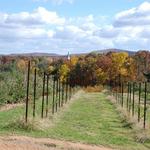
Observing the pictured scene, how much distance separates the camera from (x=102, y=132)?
18562mm

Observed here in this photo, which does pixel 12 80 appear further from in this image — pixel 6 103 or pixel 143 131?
pixel 143 131

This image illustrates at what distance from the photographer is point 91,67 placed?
9038 centimetres

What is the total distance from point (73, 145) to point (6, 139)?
189 cm

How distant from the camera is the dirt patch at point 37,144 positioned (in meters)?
12.5

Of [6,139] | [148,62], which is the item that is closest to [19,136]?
[6,139]

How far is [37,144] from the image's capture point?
1319 centimetres

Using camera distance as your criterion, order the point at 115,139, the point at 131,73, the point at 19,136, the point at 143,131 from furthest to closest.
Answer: the point at 131,73, the point at 143,131, the point at 115,139, the point at 19,136

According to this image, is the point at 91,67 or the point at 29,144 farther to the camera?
the point at 91,67

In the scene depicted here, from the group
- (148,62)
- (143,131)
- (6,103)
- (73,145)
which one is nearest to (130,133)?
(143,131)

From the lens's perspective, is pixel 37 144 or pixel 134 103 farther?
pixel 134 103

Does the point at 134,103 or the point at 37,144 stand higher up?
the point at 37,144

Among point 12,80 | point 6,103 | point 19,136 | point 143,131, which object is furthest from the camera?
point 12,80

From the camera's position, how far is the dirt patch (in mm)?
12469

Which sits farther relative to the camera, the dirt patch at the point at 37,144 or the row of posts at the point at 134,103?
the row of posts at the point at 134,103
